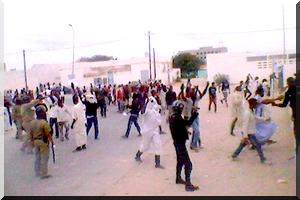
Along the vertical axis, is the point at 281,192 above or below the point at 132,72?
below

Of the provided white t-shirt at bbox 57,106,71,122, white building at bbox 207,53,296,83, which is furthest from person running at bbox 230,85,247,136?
white building at bbox 207,53,296,83

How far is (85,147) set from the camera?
1013 centimetres

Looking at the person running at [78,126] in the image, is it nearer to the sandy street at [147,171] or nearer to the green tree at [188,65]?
the sandy street at [147,171]

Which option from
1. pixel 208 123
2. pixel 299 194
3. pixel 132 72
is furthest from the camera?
pixel 132 72

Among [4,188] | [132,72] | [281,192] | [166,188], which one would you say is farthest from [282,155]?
[132,72]

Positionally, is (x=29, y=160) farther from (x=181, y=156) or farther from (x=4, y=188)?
(x=181, y=156)

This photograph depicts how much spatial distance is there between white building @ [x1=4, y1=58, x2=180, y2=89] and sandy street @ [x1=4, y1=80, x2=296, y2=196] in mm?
36591

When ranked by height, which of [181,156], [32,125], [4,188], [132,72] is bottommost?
[4,188]

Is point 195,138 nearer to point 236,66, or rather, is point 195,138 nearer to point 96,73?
point 236,66

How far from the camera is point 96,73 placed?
51.6 metres

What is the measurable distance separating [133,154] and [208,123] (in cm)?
541

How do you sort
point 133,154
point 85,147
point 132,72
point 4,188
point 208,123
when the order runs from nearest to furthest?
point 4,188
point 133,154
point 85,147
point 208,123
point 132,72

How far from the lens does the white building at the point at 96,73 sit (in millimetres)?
48812

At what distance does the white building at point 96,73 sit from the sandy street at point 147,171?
120 ft
